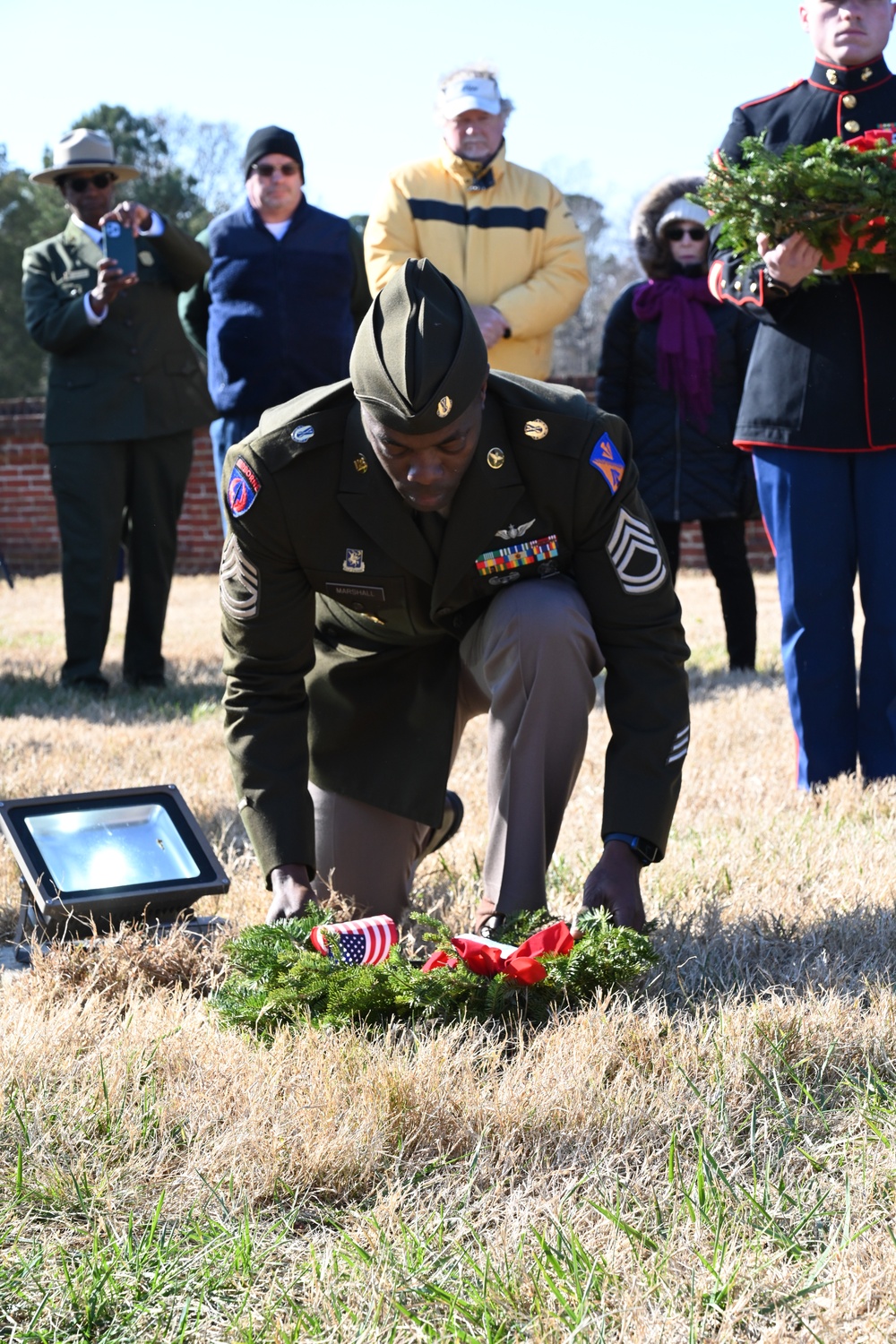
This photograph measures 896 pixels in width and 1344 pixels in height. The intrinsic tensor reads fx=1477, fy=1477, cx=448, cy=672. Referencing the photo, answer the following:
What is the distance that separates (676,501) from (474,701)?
140 inches

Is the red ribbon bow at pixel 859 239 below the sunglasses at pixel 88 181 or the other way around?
below

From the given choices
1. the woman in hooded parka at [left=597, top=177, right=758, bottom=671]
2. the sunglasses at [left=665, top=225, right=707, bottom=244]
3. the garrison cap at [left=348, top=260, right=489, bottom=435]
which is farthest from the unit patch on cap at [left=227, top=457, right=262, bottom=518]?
the sunglasses at [left=665, top=225, right=707, bottom=244]

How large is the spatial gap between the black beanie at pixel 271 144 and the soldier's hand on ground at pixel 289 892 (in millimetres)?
3547

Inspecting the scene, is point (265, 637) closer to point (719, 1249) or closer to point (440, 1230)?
point (440, 1230)

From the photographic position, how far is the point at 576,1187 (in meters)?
1.95

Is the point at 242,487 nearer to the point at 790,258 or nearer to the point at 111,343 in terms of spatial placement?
the point at 790,258

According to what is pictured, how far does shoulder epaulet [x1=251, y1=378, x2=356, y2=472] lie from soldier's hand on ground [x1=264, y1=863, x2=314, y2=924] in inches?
29.6

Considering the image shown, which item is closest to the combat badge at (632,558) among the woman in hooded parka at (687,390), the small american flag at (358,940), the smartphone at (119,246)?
the small american flag at (358,940)

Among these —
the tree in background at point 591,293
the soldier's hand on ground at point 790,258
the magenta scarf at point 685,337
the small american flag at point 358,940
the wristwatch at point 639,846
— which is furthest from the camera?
the tree in background at point 591,293

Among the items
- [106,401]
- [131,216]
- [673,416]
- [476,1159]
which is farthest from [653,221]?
[476,1159]

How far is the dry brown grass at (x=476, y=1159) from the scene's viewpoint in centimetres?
169

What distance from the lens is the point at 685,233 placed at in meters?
6.40

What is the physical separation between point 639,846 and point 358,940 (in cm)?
54

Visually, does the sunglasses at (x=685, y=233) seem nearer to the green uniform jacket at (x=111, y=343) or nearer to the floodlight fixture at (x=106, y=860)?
the green uniform jacket at (x=111, y=343)
